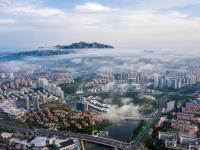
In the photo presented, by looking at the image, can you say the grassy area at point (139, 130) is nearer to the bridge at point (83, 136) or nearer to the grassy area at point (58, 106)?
the bridge at point (83, 136)

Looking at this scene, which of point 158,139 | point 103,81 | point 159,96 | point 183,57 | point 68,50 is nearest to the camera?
point 158,139

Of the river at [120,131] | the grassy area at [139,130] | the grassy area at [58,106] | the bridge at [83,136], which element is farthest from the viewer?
the grassy area at [58,106]

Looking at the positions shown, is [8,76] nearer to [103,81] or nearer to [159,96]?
[103,81]

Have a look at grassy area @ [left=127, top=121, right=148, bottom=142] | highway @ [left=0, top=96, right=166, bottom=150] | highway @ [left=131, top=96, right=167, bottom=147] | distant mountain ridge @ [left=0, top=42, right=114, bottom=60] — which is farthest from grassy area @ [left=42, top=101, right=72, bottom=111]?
distant mountain ridge @ [left=0, top=42, right=114, bottom=60]

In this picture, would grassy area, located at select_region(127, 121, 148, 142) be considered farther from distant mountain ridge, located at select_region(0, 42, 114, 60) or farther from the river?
distant mountain ridge, located at select_region(0, 42, 114, 60)

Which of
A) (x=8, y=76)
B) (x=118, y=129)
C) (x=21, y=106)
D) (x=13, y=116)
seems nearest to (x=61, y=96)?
(x=21, y=106)

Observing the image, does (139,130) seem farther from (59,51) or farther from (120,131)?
(59,51)

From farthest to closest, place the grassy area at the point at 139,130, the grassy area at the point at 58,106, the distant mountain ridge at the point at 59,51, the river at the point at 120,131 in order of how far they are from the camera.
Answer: the distant mountain ridge at the point at 59,51
the grassy area at the point at 58,106
the grassy area at the point at 139,130
the river at the point at 120,131

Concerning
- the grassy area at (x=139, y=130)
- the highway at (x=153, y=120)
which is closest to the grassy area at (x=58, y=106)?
the grassy area at (x=139, y=130)
